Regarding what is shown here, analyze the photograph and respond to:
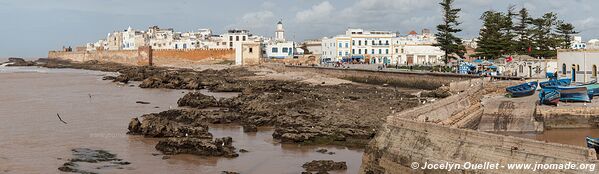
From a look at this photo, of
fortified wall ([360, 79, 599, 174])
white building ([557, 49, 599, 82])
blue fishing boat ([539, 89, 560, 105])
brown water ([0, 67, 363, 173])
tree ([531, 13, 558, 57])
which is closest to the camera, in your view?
fortified wall ([360, 79, 599, 174])

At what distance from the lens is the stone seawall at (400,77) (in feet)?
129

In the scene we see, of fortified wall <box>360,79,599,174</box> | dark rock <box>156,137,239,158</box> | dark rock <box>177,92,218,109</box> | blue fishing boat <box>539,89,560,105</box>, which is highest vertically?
blue fishing boat <box>539,89,560,105</box>

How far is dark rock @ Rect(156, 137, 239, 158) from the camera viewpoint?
19.2 metres

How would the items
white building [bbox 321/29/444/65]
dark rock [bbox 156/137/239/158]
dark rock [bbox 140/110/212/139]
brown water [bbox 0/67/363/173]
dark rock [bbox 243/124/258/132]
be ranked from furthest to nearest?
white building [bbox 321/29/444/65] < dark rock [bbox 243/124/258/132] < dark rock [bbox 140/110/212/139] < dark rock [bbox 156/137/239/158] < brown water [bbox 0/67/363/173]

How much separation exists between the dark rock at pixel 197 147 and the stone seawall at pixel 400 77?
2113cm

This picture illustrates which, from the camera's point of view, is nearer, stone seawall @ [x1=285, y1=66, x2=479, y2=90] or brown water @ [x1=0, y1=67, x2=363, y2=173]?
brown water @ [x1=0, y1=67, x2=363, y2=173]

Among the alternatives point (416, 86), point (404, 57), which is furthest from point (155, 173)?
point (404, 57)

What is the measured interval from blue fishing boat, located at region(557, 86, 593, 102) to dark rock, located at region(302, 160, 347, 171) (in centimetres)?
1051

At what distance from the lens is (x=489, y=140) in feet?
36.6

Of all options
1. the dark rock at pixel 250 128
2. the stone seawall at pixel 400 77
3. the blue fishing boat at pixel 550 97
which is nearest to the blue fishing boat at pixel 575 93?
the blue fishing boat at pixel 550 97

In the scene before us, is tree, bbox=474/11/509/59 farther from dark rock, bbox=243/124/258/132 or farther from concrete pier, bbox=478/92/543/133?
dark rock, bbox=243/124/258/132

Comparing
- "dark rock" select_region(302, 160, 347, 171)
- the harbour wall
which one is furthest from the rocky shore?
the harbour wall

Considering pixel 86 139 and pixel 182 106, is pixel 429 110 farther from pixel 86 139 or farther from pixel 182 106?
pixel 182 106

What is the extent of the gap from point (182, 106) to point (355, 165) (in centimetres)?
1817
